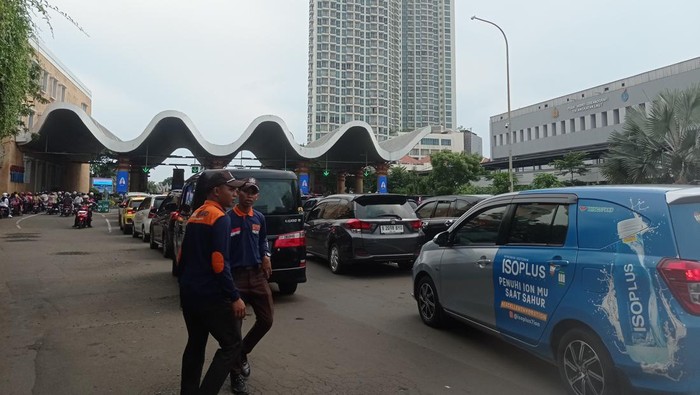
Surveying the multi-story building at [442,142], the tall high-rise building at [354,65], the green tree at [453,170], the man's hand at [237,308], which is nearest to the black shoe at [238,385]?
the man's hand at [237,308]

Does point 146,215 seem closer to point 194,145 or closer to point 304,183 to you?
point 304,183

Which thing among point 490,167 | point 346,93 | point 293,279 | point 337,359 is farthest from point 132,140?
point 346,93

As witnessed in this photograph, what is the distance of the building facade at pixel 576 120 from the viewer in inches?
1785

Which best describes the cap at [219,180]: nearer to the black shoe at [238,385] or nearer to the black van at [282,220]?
the black shoe at [238,385]

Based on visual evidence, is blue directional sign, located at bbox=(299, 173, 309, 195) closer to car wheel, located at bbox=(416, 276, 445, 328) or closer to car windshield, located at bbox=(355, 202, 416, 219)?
car windshield, located at bbox=(355, 202, 416, 219)

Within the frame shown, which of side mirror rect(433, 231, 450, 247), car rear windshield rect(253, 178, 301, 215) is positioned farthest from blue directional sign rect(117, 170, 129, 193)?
side mirror rect(433, 231, 450, 247)

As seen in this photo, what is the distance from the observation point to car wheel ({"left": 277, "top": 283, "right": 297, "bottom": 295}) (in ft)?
25.4

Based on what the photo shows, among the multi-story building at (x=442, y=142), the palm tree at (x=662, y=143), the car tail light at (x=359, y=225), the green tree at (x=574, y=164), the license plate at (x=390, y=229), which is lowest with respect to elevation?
the license plate at (x=390, y=229)

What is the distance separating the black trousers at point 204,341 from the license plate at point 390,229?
20.2 ft

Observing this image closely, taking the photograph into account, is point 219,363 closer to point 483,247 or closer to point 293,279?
point 483,247

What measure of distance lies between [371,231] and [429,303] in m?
3.51

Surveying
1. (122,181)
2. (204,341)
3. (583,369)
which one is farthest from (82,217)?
(122,181)

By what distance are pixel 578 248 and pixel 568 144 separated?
6367 cm

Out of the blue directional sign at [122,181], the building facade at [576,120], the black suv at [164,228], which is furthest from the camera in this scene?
the building facade at [576,120]
